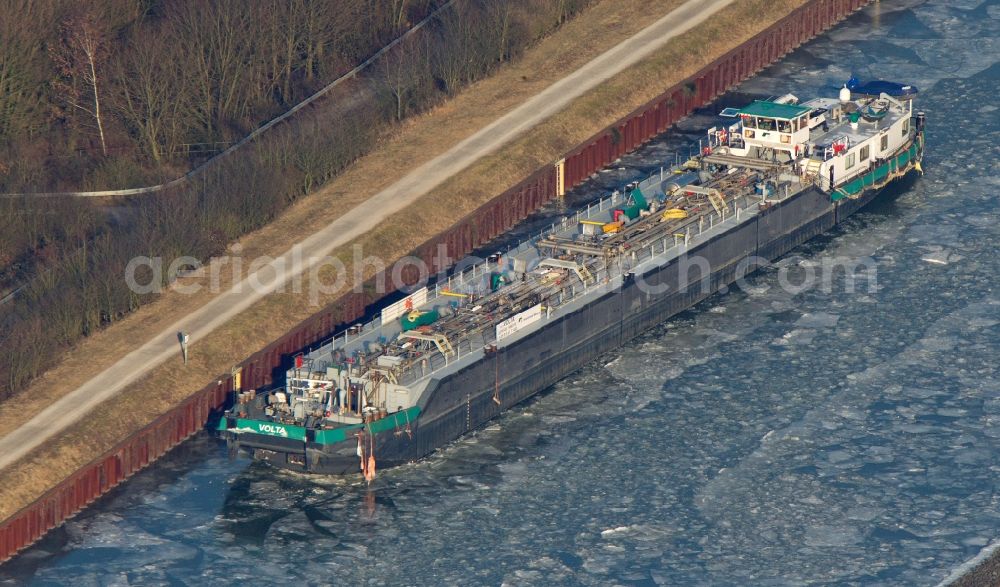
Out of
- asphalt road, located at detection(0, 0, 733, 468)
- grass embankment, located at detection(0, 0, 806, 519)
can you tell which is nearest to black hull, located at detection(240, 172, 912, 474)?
grass embankment, located at detection(0, 0, 806, 519)

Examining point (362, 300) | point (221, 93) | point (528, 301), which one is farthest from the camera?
point (221, 93)

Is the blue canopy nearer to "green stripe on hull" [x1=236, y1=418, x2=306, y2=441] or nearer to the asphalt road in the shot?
the asphalt road

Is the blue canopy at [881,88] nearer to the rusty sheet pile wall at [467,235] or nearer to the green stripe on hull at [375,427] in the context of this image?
the rusty sheet pile wall at [467,235]

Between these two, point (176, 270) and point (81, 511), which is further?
point (176, 270)

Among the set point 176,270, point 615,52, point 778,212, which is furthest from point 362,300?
point 615,52

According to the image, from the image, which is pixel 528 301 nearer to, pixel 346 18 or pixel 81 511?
pixel 81 511

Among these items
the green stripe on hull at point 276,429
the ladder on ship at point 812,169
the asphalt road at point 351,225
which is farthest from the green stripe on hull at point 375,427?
the ladder on ship at point 812,169
